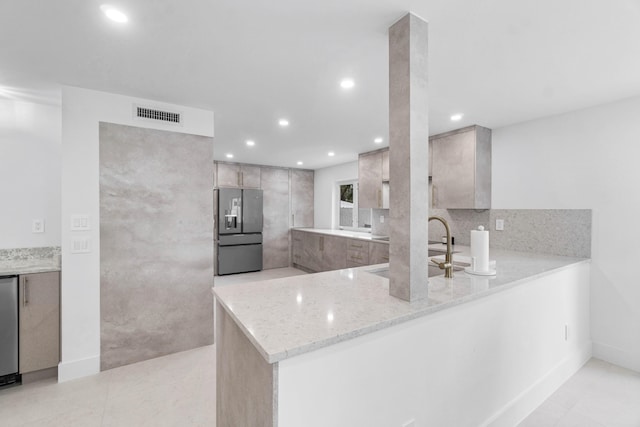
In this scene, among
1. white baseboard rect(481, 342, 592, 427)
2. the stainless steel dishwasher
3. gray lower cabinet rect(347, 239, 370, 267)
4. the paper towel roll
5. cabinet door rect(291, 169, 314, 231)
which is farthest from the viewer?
cabinet door rect(291, 169, 314, 231)

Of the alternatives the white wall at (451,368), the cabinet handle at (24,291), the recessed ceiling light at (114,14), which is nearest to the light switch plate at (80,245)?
the cabinet handle at (24,291)

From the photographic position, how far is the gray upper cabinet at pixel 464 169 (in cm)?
328

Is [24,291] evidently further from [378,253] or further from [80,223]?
[378,253]

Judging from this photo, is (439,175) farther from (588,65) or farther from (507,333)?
(507,333)

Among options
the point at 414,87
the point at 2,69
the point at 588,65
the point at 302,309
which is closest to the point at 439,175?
the point at 588,65

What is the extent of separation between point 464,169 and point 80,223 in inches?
151

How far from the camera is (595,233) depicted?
2.65 metres

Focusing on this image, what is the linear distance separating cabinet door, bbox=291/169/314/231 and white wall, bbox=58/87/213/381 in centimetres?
432

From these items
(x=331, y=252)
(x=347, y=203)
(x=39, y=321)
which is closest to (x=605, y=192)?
(x=331, y=252)

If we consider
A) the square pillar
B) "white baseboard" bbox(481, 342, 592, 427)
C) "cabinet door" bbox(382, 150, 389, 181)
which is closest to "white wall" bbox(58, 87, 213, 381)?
the square pillar

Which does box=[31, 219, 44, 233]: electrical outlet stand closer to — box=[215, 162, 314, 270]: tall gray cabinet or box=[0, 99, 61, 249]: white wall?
box=[0, 99, 61, 249]: white wall

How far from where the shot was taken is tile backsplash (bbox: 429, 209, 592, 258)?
2.73 meters

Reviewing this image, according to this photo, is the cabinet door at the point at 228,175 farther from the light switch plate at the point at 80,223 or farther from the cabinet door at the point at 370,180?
the light switch plate at the point at 80,223

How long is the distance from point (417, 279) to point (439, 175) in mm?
2557
